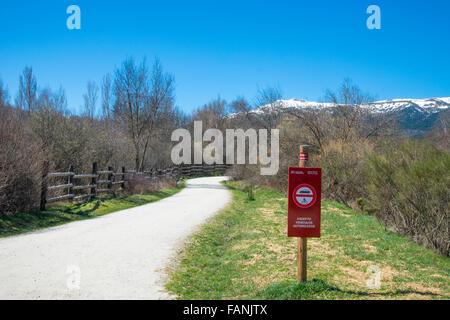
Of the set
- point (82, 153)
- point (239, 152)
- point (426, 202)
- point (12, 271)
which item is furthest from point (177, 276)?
point (239, 152)

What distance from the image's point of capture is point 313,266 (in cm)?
643

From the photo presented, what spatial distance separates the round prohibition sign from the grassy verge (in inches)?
48.4

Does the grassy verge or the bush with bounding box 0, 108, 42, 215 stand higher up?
the bush with bounding box 0, 108, 42, 215

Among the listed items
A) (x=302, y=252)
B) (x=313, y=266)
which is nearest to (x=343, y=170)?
(x=313, y=266)

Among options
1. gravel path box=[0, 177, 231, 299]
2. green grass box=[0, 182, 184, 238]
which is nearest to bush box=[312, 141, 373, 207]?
gravel path box=[0, 177, 231, 299]

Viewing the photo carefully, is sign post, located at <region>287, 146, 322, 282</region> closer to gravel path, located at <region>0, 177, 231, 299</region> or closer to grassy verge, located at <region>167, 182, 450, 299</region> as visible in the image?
grassy verge, located at <region>167, 182, 450, 299</region>

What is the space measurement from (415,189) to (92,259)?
307 inches

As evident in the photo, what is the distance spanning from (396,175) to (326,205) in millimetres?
5413

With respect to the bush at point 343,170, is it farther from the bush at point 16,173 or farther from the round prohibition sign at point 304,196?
the bush at point 16,173

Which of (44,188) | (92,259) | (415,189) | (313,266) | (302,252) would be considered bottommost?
(313,266)

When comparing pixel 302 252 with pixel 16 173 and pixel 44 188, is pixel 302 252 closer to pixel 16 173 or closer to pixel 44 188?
pixel 16 173

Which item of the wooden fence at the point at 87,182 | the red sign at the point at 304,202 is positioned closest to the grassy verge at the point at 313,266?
the red sign at the point at 304,202

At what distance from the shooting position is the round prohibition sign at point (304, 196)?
5016mm

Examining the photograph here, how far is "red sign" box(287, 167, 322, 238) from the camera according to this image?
4992 millimetres
